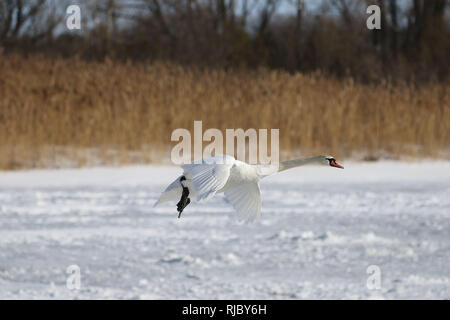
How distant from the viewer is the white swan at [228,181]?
1.51m

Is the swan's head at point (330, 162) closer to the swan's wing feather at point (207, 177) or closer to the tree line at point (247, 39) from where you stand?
the swan's wing feather at point (207, 177)

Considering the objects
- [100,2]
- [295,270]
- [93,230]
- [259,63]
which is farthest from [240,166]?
[100,2]

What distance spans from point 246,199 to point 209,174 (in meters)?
0.25

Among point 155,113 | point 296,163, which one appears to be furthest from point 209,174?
point 155,113

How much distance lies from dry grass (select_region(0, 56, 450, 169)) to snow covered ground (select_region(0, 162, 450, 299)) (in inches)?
17.1

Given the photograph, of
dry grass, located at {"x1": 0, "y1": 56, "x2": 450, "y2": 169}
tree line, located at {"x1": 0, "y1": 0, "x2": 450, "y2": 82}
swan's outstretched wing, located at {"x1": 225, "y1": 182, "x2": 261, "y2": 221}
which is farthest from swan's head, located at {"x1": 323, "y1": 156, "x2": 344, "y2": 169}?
tree line, located at {"x1": 0, "y1": 0, "x2": 450, "y2": 82}

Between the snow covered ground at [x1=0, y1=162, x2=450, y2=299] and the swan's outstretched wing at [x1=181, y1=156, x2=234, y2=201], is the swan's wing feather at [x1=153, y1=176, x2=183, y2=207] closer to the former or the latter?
the swan's outstretched wing at [x1=181, y1=156, x2=234, y2=201]

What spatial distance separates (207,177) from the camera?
1517mm

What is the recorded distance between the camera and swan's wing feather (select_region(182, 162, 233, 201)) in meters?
1.47

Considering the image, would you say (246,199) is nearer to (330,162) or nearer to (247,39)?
(330,162)

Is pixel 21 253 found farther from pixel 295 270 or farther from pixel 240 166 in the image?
pixel 240 166

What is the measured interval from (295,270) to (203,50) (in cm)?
1112

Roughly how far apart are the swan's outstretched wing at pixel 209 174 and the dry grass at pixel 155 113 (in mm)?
2220

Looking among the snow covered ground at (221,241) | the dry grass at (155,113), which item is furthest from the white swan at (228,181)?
the snow covered ground at (221,241)
